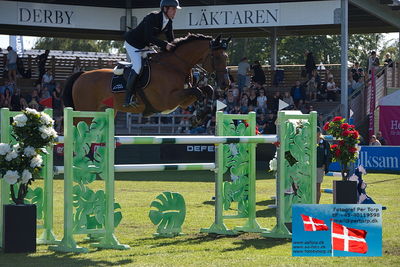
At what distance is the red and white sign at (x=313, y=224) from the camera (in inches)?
255

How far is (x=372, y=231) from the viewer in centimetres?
647

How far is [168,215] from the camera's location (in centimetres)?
947

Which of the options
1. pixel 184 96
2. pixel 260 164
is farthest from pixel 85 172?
pixel 260 164

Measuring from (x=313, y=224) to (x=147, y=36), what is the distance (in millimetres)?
4677

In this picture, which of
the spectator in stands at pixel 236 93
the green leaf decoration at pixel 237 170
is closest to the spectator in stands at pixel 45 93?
the spectator in stands at pixel 236 93

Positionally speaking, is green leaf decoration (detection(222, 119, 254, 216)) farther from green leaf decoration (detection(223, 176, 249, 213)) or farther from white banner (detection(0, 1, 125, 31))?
white banner (detection(0, 1, 125, 31))

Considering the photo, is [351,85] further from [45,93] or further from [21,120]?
[21,120]

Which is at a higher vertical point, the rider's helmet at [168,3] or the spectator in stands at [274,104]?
the rider's helmet at [168,3]

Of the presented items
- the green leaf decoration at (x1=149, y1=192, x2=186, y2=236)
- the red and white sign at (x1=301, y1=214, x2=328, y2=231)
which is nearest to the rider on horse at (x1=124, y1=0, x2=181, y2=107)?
the green leaf decoration at (x1=149, y1=192, x2=186, y2=236)

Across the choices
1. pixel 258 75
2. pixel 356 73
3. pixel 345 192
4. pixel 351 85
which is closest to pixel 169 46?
pixel 345 192

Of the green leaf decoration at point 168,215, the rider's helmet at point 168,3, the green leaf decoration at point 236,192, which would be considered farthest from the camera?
the rider's helmet at point 168,3

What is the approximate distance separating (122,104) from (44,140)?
3.30 m

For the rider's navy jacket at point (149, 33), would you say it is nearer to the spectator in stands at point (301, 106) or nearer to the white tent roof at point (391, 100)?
the spectator in stands at point (301, 106)

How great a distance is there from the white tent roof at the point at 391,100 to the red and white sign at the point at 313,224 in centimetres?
1778
